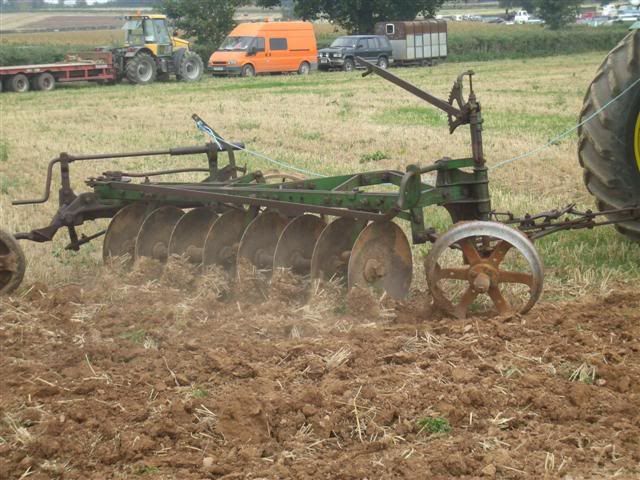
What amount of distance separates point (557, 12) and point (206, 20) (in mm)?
25238

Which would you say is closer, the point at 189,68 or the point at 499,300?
the point at 499,300

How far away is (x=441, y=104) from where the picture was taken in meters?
5.76

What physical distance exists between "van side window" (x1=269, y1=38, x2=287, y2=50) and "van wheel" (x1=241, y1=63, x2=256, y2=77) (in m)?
1.17

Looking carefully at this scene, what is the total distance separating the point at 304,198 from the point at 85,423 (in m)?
2.27

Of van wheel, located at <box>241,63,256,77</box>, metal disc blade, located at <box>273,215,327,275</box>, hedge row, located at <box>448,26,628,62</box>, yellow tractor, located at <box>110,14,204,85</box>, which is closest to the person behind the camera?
metal disc blade, located at <box>273,215,327,275</box>

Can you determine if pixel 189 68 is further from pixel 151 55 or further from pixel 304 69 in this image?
pixel 304 69

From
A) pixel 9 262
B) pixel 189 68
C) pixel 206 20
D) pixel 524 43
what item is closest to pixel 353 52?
pixel 189 68

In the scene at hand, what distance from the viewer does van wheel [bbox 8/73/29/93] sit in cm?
2923

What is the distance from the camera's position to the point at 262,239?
21.6 feet

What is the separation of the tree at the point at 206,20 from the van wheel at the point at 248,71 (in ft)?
29.4

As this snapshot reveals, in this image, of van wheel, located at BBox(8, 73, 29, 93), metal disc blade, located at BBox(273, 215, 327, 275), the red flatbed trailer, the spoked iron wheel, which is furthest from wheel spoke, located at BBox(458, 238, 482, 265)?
van wheel, located at BBox(8, 73, 29, 93)

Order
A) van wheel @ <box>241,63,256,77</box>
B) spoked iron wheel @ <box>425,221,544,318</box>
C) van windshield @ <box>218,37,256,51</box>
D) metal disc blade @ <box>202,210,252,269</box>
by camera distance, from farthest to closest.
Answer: van windshield @ <box>218,37,256,51</box>
van wheel @ <box>241,63,256,77</box>
metal disc blade @ <box>202,210,252,269</box>
spoked iron wheel @ <box>425,221,544,318</box>

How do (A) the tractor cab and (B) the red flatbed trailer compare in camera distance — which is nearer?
(B) the red flatbed trailer

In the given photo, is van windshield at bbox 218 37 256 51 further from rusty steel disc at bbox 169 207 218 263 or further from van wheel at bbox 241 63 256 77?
rusty steel disc at bbox 169 207 218 263
